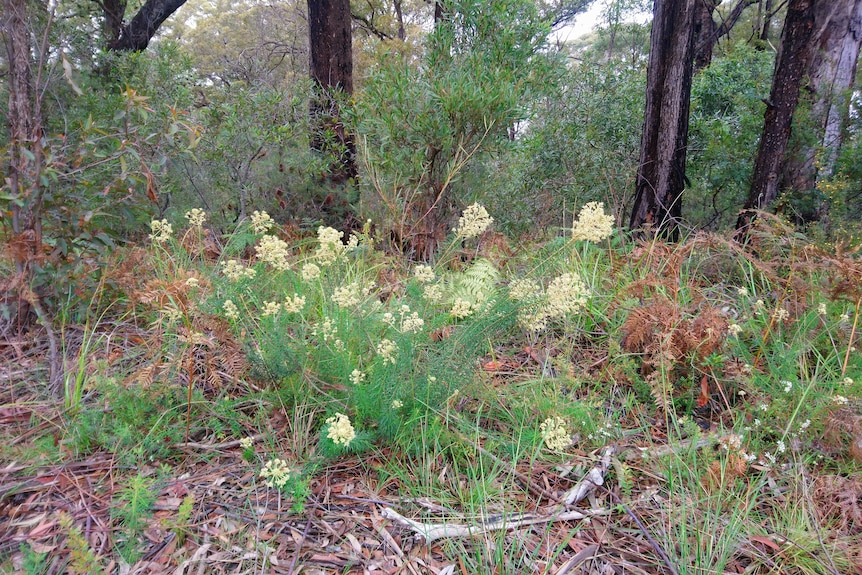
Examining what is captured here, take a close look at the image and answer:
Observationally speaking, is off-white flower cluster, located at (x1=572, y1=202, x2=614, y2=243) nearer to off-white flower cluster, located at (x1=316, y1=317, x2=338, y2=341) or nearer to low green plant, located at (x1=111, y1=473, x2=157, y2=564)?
off-white flower cluster, located at (x1=316, y1=317, x2=338, y2=341)

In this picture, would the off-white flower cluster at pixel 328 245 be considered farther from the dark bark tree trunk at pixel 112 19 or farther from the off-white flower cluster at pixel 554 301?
the dark bark tree trunk at pixel 112 19

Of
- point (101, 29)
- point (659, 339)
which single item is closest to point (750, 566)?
point (659, 339)

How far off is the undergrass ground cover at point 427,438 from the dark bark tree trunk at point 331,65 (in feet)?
10.4

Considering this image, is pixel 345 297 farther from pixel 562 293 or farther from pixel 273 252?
pixel 562 293

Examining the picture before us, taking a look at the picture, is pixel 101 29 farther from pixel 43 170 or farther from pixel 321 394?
pixel 321 394

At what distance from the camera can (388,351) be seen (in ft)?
6.84

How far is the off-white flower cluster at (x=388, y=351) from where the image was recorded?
2.07 m

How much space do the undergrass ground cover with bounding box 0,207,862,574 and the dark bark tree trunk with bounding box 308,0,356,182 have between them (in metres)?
3.18

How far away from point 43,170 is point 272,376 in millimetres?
1799

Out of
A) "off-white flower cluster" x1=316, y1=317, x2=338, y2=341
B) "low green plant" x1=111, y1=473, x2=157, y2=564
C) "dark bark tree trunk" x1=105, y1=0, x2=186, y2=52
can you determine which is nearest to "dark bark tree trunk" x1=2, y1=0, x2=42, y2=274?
"low green plant" x1=111, y1=473, x2=157, y2=564

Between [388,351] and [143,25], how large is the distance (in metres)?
8.36

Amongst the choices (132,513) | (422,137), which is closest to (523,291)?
(132,513)

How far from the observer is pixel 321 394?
2.51m

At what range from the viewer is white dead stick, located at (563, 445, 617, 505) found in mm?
2152
